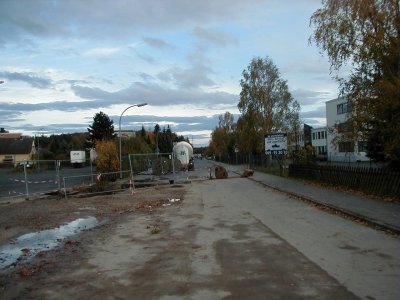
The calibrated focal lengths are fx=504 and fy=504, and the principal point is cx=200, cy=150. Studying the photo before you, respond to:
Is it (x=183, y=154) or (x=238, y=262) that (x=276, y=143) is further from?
(x=238, y=262)

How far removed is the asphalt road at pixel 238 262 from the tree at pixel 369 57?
665cm

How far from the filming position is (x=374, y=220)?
1270 cm

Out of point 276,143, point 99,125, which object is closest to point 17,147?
point 99,125

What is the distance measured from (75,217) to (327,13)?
47.2ft

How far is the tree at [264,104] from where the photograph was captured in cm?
5753

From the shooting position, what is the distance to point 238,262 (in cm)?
845

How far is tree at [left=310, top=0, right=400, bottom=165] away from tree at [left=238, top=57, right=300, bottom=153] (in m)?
34.2

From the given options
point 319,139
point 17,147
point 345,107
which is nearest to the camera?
point 345,107

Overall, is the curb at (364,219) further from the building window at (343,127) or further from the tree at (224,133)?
the tree at (224,133)

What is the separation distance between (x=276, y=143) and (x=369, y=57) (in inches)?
841

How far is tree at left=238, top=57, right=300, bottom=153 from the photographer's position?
189ft

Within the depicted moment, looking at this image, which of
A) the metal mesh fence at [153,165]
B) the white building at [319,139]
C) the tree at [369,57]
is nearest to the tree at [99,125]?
the metal mesh fence at [153,165]

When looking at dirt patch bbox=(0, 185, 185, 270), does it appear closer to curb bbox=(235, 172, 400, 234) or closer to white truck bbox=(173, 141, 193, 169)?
curb bbox=(235, 172, 400, 234)

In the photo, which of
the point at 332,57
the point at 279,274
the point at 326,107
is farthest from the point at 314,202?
the point at 326,107
